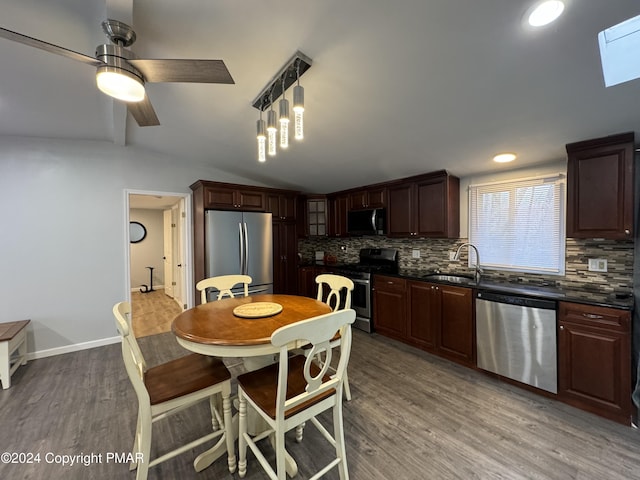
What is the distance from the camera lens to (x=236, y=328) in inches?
62.8

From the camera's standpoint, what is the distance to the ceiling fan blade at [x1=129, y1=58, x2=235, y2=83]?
4.26ft

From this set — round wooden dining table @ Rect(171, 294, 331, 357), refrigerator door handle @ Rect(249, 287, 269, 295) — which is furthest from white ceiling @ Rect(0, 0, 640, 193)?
refrigerator door handle @ Rect(249, 287, 269, 295)

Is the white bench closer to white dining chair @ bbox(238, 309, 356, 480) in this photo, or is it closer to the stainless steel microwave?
white dining chair @ bbox(238, 309, 356, 480)

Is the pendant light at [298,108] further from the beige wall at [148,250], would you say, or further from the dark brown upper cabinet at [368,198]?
the beige wall at [148,250]

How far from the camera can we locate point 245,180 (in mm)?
4418

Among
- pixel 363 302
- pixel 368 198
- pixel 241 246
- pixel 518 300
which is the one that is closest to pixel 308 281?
pixel 363 302

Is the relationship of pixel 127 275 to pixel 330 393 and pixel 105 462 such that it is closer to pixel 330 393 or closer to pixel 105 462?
pixel 105 462

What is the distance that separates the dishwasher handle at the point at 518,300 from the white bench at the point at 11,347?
4.45 metres

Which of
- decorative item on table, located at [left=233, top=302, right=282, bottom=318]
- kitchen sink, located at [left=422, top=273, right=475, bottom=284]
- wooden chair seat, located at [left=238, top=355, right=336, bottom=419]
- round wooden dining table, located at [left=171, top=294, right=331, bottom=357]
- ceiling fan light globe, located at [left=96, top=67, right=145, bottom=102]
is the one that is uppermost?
ceiling fan light globe, located at [left=96, top=67, right=145, bottom=102]

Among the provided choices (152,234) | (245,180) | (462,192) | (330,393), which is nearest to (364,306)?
(462,192)

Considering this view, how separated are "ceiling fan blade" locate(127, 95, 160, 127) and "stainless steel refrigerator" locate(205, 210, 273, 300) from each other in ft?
5.61

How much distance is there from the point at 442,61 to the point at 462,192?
203 cm

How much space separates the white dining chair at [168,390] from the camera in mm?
1300

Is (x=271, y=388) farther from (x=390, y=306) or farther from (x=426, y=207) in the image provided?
(x=426, y=207)
